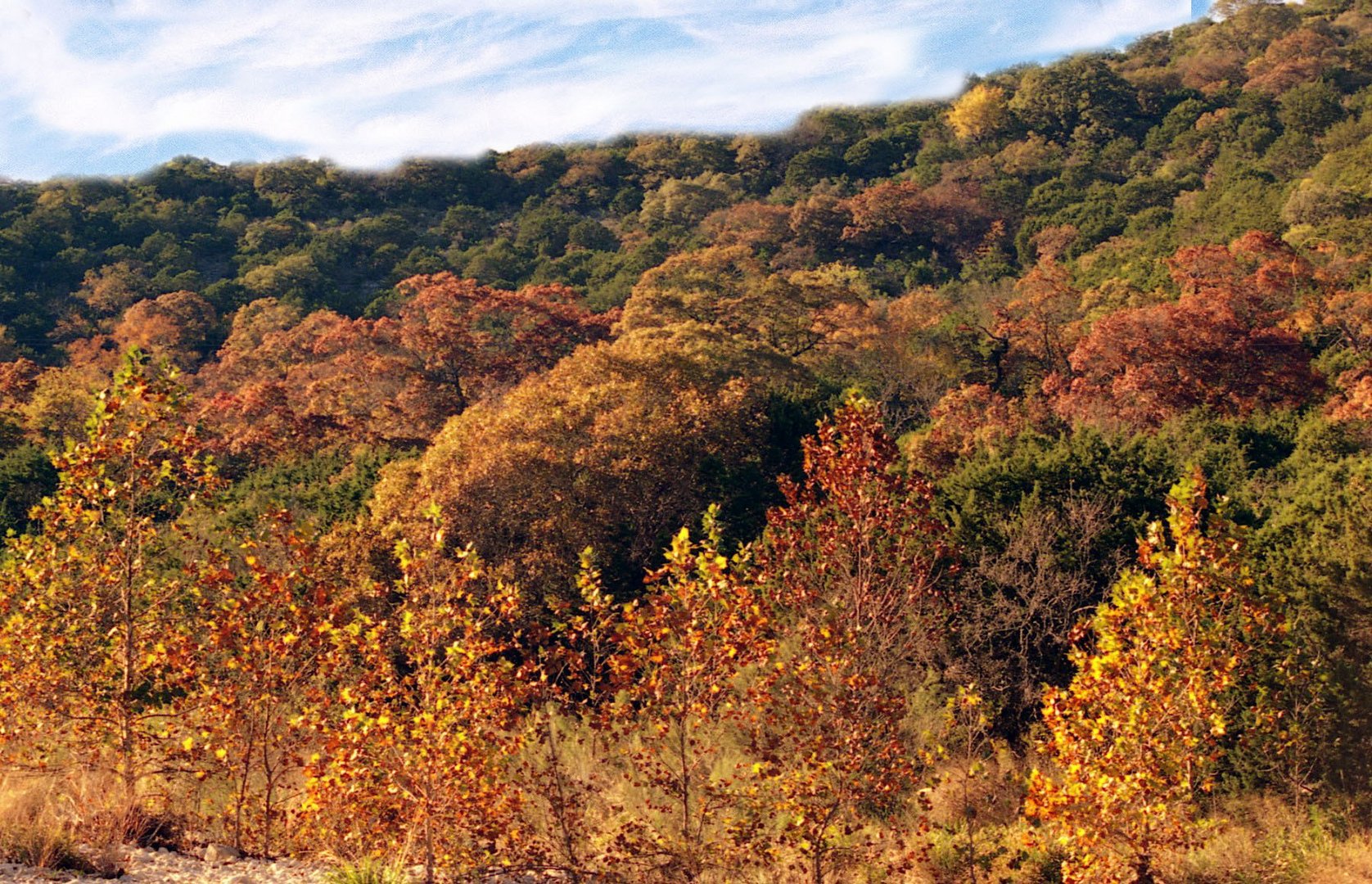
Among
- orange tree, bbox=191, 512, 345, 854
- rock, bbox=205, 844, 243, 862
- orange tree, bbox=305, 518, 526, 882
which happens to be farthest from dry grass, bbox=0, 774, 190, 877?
orange tree, bbox=305, 518, 526, 882

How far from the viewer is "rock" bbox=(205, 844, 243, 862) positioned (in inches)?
316

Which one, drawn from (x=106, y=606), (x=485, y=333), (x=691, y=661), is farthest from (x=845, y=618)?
(x=485, y=333)

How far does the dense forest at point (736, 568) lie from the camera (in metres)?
7.91

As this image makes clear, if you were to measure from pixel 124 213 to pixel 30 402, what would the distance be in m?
34.8

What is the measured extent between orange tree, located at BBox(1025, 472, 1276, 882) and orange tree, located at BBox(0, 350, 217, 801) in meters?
6.33

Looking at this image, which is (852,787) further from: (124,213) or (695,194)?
(124,213)

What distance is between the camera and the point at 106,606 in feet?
27.9

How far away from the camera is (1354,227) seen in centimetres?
3469

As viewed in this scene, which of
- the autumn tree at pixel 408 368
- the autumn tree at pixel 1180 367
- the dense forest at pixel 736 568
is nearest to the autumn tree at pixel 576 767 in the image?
the dense forest at pixel 736 568

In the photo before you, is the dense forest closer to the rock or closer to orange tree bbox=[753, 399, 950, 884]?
orange tree bbox=[753, 399, 950, 884]

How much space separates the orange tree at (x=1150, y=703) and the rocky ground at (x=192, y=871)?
5.06 m

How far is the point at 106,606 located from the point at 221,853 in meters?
2.00

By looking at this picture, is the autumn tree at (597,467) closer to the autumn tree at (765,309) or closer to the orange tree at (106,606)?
the orange tree at (106,606)

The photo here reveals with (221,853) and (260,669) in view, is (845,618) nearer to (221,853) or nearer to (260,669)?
(260,669)
